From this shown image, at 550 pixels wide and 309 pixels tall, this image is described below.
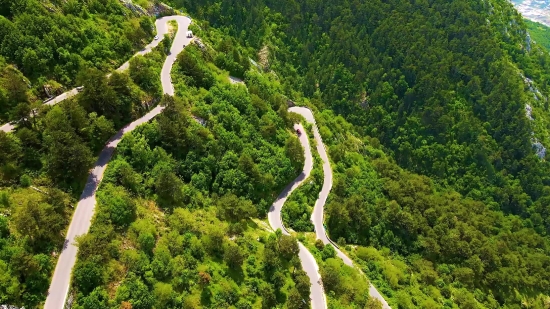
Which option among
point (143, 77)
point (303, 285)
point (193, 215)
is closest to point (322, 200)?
point (303, 285)

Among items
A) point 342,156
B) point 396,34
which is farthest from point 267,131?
point 396,34

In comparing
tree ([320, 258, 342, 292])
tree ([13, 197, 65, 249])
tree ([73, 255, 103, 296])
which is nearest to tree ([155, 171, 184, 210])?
tree ([13, 197, 65, 249])

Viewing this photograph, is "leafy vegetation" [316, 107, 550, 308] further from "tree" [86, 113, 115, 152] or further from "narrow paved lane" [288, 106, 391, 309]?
"tree" [86, 113, 115, 152]

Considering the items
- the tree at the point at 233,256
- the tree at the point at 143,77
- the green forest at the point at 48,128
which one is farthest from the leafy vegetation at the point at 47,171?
the tree at the point at 233,256

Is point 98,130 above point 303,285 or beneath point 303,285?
above

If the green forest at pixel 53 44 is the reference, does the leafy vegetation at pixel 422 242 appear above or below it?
below

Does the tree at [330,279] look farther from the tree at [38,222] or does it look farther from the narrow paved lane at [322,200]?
the tree at [38,222]

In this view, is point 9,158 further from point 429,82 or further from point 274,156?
point 429,82
